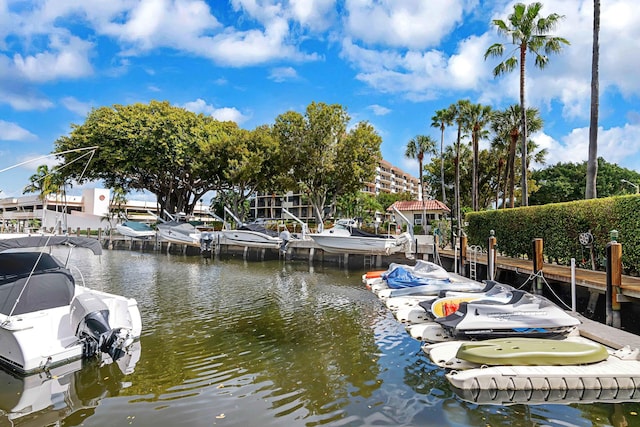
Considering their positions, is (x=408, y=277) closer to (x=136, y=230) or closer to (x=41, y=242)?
(x=41, y=242)

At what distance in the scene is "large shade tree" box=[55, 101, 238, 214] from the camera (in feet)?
117

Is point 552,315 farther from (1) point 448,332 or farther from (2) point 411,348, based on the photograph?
(2) point 411,348

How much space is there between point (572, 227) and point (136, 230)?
39549 millimetres

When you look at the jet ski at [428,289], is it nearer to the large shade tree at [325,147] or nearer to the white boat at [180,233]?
the large shade tree at [325,147]

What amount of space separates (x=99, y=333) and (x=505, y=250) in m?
17.1

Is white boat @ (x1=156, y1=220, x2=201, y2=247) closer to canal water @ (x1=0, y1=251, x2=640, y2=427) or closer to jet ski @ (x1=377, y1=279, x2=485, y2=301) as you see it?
canal water @ (x1=0, y1=251, x2=640, y2=427)

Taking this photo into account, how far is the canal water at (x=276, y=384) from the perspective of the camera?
525 centimetres

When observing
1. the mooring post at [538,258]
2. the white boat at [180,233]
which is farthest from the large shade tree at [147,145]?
the mooring post at [538,258]

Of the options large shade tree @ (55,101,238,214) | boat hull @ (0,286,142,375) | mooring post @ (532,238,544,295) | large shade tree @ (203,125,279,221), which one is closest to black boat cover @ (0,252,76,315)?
boat hull @ (0,286,142,375)

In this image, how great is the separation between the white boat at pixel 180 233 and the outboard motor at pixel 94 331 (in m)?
27.6

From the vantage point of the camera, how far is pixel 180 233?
3581 cm

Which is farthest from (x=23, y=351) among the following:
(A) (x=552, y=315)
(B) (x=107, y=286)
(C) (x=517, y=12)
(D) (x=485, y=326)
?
(C) (x=517, y=12)

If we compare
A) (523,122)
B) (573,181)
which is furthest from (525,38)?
(573,181)

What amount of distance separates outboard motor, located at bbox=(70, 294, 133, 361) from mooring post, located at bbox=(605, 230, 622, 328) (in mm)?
9701
